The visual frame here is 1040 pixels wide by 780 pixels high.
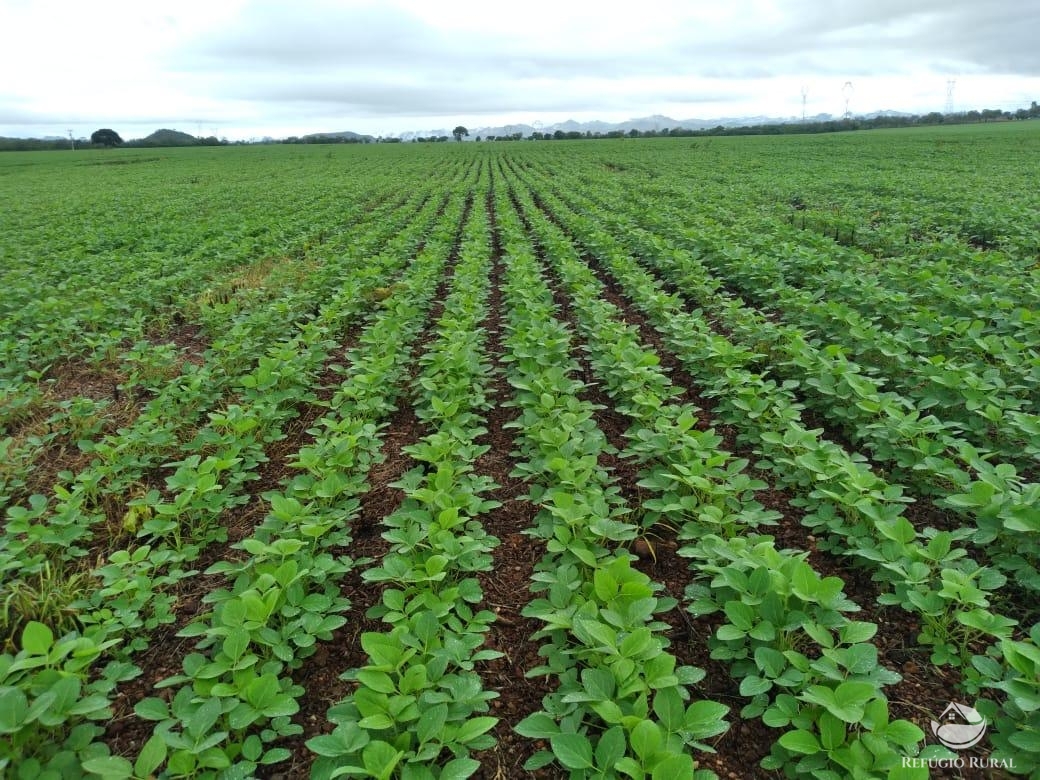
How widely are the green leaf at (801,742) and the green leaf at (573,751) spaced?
1.77 feet

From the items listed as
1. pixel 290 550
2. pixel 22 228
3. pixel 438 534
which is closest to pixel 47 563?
pixel 290 550

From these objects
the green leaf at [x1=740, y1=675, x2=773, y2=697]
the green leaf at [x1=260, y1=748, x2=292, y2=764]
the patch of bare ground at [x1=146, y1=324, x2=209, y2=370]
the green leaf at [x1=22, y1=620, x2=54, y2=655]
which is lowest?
the green leaf at [x1=260, y1=748, x2=292, y2=764]

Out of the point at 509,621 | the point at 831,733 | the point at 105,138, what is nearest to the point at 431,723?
the point at 509,621

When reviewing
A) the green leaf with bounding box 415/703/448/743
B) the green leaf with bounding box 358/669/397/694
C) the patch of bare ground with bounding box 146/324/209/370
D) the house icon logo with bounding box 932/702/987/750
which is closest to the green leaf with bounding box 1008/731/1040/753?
the house icon logo with bounding box 932/702/987/750

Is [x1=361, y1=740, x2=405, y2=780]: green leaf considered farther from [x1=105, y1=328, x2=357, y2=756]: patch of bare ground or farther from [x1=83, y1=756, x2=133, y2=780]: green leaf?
[x1=105, y1=328, x2=357, y2=756]: patch of bare ground

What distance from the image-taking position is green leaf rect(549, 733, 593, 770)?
5.12ft

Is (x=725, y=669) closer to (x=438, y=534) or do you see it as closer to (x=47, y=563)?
(x=438, y=534)

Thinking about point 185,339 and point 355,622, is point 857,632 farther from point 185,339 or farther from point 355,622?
point 185,339

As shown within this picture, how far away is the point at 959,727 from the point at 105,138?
109305 mm

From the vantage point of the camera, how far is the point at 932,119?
7450 centimetres

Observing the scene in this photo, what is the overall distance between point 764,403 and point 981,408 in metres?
1.27

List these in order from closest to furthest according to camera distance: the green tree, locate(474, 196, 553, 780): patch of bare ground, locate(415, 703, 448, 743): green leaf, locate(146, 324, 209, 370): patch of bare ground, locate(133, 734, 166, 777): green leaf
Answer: locate(133, 734, 166, 777): green leaf < locate(415, 703, 448, 743): green leaf < locate(474, 196, 553, 780): patch of bare ground < locate(146, 324, 209, 370): patch of bare ground < the green tree

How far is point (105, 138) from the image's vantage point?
3285 inches

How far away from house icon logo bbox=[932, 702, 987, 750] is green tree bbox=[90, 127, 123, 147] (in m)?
106
